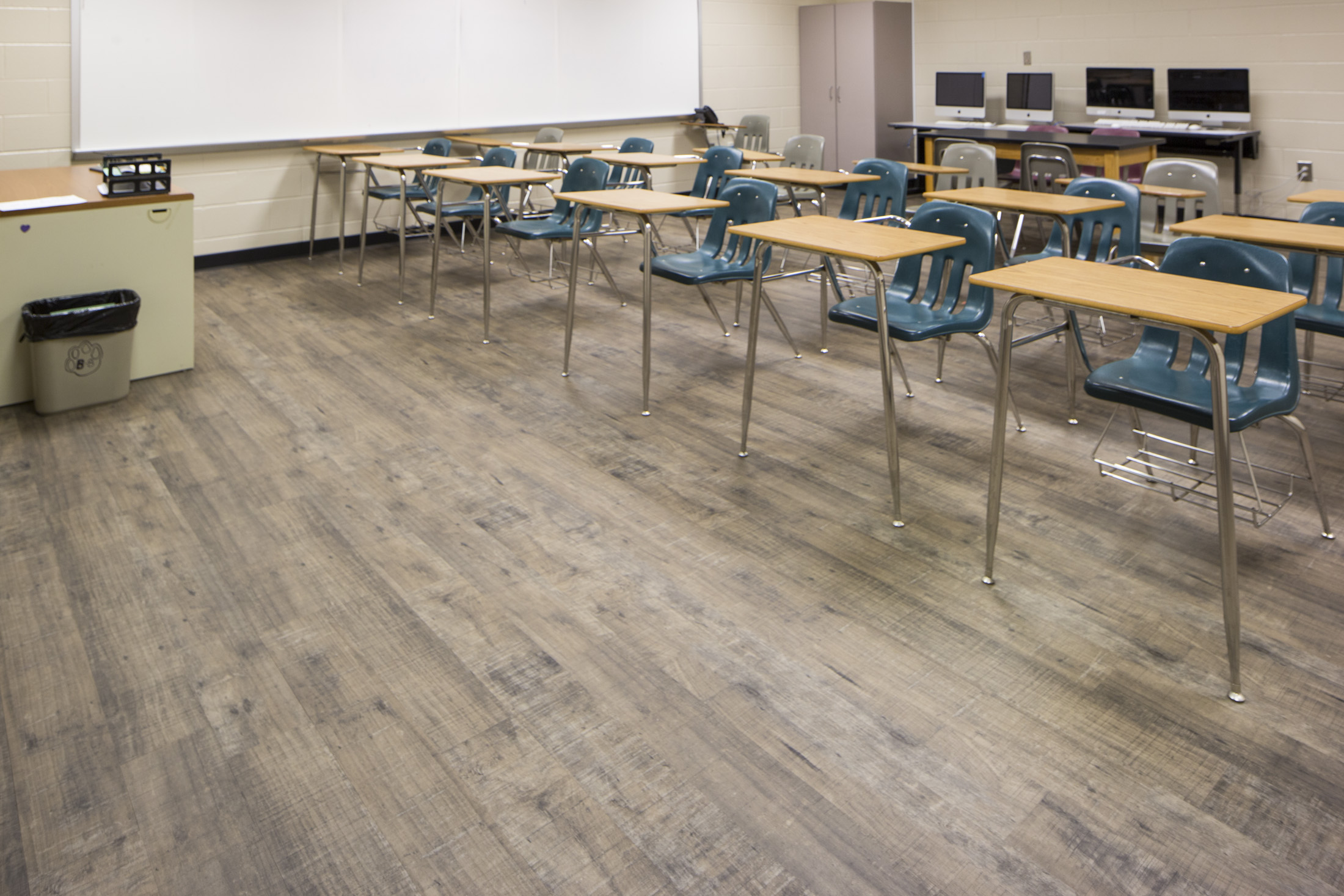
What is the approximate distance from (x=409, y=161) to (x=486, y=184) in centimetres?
147

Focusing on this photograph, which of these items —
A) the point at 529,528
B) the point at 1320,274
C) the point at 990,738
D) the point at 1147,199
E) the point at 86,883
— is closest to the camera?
the point at 86,883

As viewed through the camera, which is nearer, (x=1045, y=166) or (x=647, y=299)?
(x=647, y=299)

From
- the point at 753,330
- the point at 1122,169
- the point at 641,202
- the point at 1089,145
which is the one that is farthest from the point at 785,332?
the point at 1122,169

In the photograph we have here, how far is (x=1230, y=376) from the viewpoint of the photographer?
2.92 m

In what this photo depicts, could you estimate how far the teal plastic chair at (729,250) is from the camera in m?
4.11

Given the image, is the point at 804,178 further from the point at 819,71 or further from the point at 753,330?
the point at 819,71

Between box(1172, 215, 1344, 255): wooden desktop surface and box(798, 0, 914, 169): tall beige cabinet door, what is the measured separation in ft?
21.9

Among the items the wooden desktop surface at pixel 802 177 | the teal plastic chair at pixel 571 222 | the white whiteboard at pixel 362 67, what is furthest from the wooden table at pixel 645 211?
the white whiteboard at pixel 362 67

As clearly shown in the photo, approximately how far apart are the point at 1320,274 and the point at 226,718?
263 inches

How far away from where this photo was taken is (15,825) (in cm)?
180

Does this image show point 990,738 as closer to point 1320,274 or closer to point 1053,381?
point 1053,381

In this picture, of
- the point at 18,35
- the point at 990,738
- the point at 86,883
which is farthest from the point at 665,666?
the point at 18,35

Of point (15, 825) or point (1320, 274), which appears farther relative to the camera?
point (1320, 274)

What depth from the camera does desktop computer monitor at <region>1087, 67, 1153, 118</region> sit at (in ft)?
26.7
